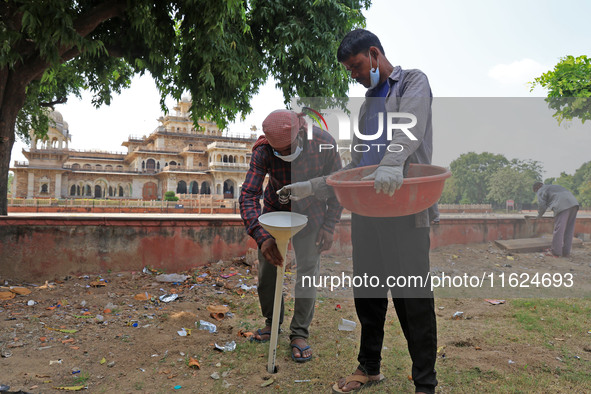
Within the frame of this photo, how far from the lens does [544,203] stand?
1.80 metres

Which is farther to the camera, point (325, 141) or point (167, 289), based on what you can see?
point (167, 289)

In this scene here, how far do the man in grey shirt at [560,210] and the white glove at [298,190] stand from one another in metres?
1.14

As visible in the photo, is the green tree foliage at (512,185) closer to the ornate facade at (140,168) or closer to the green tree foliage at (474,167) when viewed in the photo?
the green tree foliage at (474,167)

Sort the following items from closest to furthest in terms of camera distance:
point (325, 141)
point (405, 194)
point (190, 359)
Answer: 1. point (405, 194)
2. point (325, 141)
3. point (190, 359)

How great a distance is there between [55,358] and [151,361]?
69 centimetres

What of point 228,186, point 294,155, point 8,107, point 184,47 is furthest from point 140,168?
point 294,155

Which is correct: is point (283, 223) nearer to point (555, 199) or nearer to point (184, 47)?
point (555, 199)

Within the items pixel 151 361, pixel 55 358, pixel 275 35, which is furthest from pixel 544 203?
pixel 275 35

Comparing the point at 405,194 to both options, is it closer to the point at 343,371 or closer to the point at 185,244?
the point at 343,371

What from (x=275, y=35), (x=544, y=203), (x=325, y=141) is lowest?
(x=544, y=203)

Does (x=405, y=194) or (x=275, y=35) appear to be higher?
(x=275, y=35)

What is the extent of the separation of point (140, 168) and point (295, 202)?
4028 cm

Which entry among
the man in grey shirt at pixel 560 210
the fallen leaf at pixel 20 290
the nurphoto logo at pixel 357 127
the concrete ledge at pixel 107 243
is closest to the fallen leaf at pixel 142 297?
the concrete ledge at pixel 107 243

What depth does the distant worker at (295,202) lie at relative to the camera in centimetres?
194
